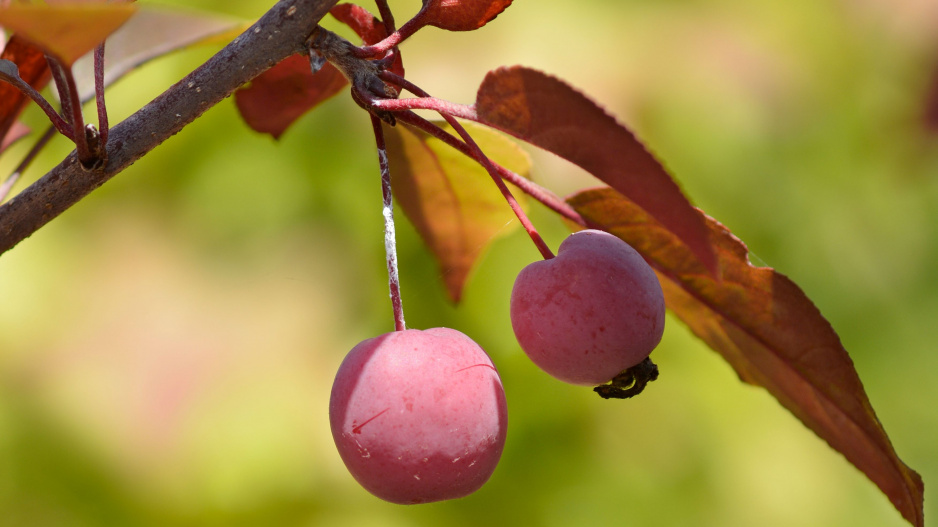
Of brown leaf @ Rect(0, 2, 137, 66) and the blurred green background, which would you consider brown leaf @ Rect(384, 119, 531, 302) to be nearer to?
brown leaf @ Rect(0, 2, 137, 66)

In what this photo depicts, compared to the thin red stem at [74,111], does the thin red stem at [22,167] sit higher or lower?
lower

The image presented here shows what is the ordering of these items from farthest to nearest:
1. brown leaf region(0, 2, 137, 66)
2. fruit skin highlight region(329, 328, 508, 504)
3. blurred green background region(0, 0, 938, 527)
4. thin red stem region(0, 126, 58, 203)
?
blurred green background region(0, 0, 938, 527) < thin red stem region(0, 126, 58, 203) < fruit skin highlight region(329, 328, 508, 504) < brown leaf region(0, 2, 137, 66)

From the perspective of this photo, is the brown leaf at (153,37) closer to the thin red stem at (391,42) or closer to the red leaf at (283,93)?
the red leaf at (283,93)

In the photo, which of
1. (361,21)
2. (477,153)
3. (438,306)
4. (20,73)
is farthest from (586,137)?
(438,306)

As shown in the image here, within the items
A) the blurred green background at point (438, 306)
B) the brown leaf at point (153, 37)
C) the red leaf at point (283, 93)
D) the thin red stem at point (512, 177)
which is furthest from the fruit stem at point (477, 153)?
the blurred green background at point (438, 306)

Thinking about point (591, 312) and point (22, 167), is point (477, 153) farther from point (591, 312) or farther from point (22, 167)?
point (22, 167)

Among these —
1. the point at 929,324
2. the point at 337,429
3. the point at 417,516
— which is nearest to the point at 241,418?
the point at 417,516

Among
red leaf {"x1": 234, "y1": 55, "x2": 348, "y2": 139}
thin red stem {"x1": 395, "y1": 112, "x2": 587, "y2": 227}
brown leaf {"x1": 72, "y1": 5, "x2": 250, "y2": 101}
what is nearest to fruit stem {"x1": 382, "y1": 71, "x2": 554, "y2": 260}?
thin red stem {"x1": 395, "y1": 112, "x2": 587, "y2": 227}
